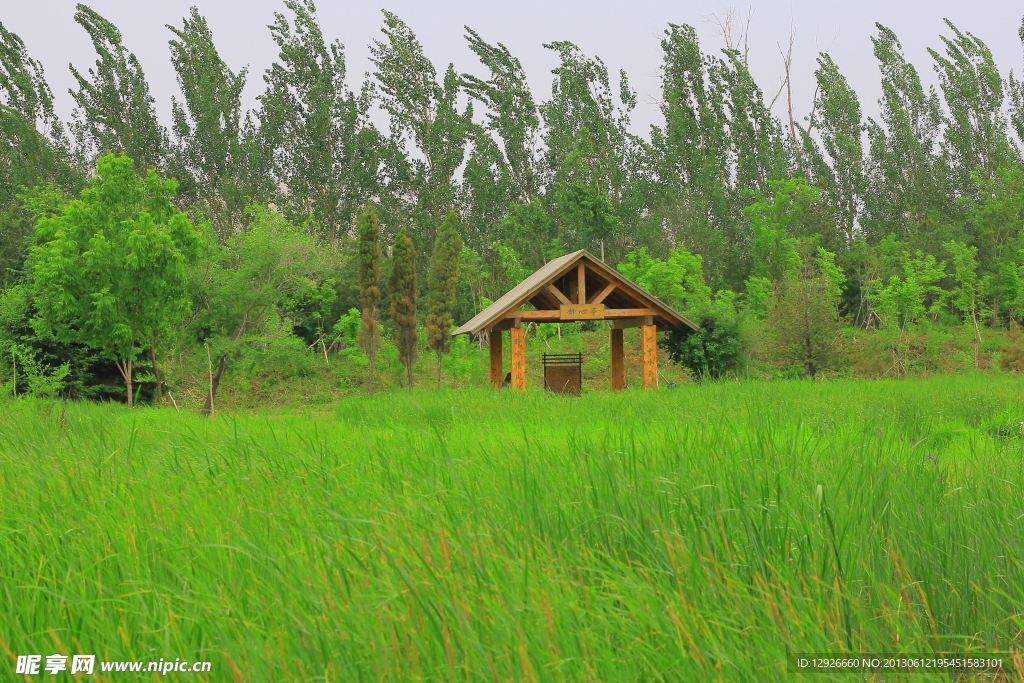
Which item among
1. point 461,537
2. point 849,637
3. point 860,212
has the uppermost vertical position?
point 860,212

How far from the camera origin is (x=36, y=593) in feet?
8.41

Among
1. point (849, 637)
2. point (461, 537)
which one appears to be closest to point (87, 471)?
point (461, 537)

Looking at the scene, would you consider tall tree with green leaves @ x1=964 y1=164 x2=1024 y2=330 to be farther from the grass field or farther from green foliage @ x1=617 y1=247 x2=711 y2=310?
the grass field

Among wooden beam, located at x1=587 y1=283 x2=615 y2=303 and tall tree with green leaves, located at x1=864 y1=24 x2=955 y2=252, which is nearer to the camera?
wooden beam, located at x1=587 y1=283 x2=615 y2=303

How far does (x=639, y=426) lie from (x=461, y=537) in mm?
4385

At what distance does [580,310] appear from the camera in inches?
762

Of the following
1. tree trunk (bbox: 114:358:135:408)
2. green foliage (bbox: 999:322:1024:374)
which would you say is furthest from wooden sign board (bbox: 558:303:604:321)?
green foliage (bbox: 999:322:1024:374)

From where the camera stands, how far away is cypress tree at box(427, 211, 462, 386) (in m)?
27.5

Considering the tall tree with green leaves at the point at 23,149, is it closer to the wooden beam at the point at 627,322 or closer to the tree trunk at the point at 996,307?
the wooden beam at the point at 627,322

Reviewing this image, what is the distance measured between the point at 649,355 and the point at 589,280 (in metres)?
3.13

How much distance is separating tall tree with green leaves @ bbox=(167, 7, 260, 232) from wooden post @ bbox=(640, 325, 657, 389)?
31.0m

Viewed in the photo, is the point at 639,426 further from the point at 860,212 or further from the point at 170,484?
the point at 860,212

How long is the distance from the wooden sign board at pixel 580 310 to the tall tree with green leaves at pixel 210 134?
1197 inches

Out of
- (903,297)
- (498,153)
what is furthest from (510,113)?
(903,297)
